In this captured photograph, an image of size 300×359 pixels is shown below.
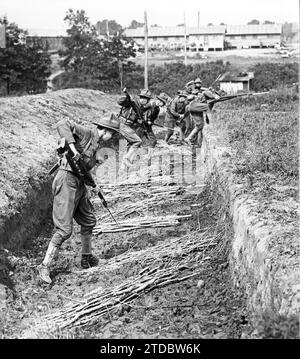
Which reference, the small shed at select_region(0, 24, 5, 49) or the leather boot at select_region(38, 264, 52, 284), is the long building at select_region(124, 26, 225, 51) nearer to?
the small shed at select_region(0, 24, 5, 49)

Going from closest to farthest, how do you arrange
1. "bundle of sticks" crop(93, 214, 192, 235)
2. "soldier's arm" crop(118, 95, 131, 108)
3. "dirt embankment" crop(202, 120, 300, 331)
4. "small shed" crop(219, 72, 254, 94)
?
"dirt embankment" crop(202, 120, 300, 331) → "bundle of sticks" crop(93, 214, 192, 235) → "soldier's arm" crop(118, 95, 131, 108) → "small shed" crop(219, 72, 254, 94)

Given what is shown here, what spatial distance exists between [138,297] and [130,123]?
293 inches

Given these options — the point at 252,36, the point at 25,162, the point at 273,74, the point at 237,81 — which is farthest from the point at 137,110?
the point at 252,36

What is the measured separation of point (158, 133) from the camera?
19344 millimetres

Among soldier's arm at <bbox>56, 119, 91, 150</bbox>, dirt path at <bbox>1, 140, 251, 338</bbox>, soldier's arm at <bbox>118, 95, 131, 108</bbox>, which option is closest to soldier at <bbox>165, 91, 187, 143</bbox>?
soldier's arm at <bbox>118, 95, 131, 108</bbox>

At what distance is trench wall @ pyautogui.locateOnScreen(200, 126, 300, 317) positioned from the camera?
4215mm

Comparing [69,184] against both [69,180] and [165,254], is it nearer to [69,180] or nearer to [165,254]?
[69,180]

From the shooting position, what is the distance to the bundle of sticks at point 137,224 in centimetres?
809

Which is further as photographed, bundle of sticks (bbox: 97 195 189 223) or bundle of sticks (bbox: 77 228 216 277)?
bundle of sticks (bbox: 97 195 189 223)

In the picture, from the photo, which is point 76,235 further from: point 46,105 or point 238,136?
point 46,105

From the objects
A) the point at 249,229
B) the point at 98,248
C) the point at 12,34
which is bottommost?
the point at 98,248

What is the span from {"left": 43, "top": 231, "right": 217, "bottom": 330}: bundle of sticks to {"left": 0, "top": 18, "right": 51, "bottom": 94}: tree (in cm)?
2672
